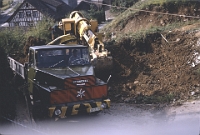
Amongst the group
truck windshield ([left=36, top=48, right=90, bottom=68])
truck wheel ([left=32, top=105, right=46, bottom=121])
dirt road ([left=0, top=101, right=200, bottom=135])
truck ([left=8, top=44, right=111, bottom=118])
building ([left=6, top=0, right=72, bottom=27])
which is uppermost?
building ([left=6, top=0, right=72, bottom=27])

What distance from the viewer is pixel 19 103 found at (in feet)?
41.2

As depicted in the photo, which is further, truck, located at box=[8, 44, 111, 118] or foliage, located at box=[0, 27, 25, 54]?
foliage, located at box=[0, 27, 25, 54]

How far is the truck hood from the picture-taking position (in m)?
10.5

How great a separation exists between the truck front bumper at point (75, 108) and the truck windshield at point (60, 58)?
5.06 feet

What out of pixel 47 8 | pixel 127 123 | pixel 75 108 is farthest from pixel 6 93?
pixel 47 8

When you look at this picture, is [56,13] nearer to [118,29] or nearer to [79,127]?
[118,29]

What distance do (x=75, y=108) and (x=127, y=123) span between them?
1915 millimetres

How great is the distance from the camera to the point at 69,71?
10.9m

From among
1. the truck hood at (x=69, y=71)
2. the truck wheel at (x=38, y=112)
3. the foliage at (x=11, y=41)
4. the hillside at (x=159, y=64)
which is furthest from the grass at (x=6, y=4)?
the truck wheel at (x=38, y=112)

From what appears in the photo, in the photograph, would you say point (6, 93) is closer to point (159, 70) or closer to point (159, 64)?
point (159, 70)

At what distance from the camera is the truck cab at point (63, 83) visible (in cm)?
1030

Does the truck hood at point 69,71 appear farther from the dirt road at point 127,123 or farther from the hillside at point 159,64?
the hillside at point 159,64

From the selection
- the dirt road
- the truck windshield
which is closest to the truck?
the truck windshield

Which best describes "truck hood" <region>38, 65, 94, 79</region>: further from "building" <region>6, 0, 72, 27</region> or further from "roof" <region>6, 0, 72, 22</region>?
"building" <region>6, 0, 72, 27</region>
